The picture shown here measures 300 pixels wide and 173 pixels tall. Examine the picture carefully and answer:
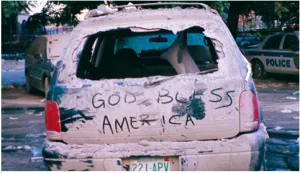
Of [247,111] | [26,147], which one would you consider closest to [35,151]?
[26,147]

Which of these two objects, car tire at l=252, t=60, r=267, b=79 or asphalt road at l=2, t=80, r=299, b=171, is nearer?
asphalt road at l=2, t=80, r=299, b=171

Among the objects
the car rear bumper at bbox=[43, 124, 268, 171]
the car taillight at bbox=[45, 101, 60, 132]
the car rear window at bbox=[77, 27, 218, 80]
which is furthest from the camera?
the car rear window at bbox=[77, 27, 218, 80]

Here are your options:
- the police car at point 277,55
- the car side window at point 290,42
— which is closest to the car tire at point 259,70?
the police car at point 277,55

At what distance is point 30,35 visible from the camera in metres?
32.8

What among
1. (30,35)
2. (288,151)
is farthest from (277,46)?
(30,35)

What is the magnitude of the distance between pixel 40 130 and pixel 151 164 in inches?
185

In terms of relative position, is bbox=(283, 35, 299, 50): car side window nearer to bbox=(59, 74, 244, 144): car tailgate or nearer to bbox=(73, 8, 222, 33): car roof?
bbox=(73, 8, 222, 33): car roof

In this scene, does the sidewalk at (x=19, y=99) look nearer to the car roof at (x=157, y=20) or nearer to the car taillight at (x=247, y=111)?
the car roof at (x=157, y=20)

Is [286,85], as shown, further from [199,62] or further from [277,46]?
[199,62]

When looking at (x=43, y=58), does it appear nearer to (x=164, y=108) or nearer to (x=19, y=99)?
(x=19, y=99)

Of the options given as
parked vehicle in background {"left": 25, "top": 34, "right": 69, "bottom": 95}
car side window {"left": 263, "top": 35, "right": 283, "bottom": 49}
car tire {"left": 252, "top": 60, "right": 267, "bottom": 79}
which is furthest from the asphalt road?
car tire {"left": 252, "top": 60, "right": 267, "bottom": 79}

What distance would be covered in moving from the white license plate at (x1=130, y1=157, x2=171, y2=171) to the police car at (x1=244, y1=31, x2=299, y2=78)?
1070cm

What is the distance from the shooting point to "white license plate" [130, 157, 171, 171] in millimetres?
3881

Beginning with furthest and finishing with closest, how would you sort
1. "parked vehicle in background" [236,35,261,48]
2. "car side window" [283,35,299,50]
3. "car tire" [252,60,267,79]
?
"parked vehicle in background" [236,35,261,48] < "car tire" [252,60,267,79] < "car side window" [283,35,299,50]
